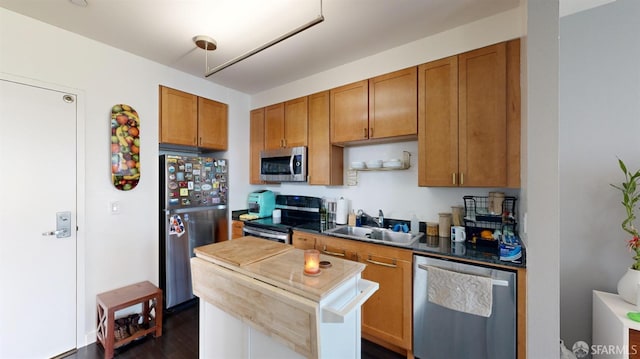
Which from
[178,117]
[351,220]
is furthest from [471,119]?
[178,117]

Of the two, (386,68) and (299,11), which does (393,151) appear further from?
(299,11)

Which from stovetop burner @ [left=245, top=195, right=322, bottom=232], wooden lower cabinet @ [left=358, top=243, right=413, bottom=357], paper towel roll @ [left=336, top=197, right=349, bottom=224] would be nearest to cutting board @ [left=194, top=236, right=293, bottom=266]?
wooden lower cabinet @ [left=358, top=243, right=413, bottom=357]

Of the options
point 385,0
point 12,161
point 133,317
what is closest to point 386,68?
point 385,0

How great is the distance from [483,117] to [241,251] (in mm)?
2059

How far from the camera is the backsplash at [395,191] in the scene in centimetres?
235

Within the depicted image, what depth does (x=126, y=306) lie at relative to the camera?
6.97ft

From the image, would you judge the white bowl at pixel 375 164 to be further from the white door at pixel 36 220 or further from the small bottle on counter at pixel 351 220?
the white door at pixel 36 220

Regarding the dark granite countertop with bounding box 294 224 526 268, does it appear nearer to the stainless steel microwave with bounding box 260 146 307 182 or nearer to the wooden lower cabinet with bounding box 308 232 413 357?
the wooden lower cabinet with bounding box 308 232 413 357

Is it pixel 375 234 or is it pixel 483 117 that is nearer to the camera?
pixel 483 117

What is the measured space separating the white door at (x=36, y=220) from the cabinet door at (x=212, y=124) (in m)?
1.14

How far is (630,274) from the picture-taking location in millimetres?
1598

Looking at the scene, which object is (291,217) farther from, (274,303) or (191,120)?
(274,303)

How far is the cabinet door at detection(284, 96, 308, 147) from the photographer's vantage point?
300 cm

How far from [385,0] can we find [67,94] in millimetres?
2723
